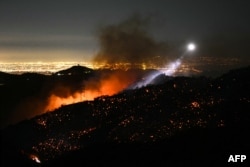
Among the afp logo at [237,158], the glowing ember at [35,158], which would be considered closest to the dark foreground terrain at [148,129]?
the glowing ember at [35,158]

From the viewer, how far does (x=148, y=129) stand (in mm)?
52375

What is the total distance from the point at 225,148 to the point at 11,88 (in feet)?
344

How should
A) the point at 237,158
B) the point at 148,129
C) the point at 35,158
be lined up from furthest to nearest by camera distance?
the point at 148,129
the point at 35,158
the point at 237,158

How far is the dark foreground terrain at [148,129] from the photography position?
4347 cm

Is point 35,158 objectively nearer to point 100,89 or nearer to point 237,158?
point 237,158

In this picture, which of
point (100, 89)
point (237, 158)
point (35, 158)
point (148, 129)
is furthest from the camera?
point (100, 89)

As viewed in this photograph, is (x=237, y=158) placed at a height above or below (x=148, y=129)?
below

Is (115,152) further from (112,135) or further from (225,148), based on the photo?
(225,148)

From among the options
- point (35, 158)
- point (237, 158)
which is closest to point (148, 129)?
point (35, 158)

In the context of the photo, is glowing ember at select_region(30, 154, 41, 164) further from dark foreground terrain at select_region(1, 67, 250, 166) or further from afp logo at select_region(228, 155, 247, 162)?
afp logo at select_region(228, 155, 247, 162)

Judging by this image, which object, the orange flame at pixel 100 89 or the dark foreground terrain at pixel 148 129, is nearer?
the dark foreground terrain at pixel 148 129

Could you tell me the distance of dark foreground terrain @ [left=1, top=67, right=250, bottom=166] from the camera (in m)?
43.5

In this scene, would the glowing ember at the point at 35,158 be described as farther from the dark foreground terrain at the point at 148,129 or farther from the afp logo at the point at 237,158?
the afp logo at the point at 237,158

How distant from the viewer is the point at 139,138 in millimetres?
50062
